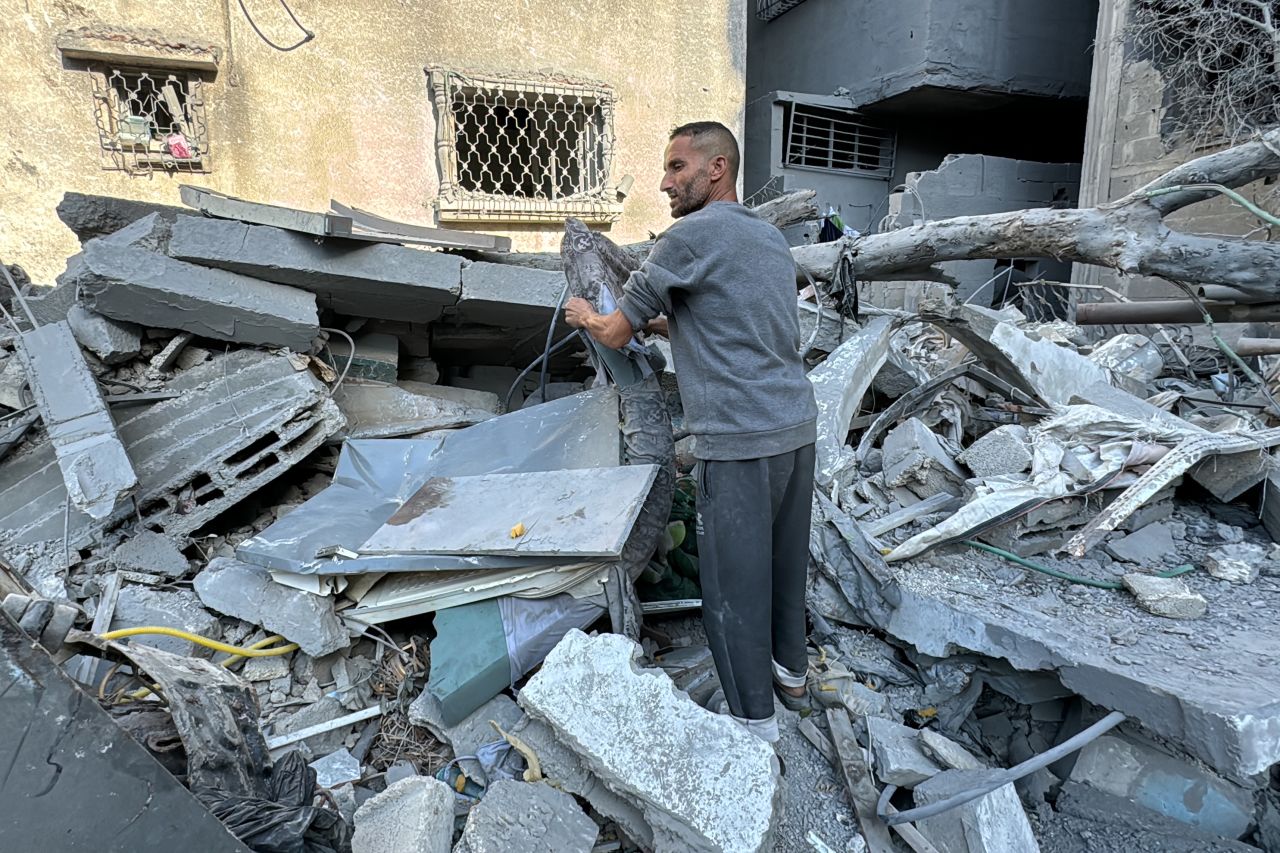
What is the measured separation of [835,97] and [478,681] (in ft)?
35.6

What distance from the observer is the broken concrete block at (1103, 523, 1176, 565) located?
9.90ft

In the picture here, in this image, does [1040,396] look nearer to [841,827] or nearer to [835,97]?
[841,827]

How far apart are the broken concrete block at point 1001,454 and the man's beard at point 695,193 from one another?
82.1 inches

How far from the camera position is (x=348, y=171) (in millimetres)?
6230

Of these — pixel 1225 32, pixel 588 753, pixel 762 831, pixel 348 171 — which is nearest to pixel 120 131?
pixel 348 171

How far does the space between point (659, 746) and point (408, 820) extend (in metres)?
0.73

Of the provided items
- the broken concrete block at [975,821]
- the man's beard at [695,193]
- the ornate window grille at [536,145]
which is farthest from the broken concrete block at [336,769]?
the ornate window grille at [536,145]

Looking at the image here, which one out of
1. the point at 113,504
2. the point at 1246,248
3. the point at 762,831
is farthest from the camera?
the point at 113,504

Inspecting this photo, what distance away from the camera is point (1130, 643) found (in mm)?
2434

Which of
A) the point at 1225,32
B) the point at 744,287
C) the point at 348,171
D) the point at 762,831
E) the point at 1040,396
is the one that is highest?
the point at 1225,32

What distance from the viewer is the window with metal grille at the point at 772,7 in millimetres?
11422

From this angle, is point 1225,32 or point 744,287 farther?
point 1225,32

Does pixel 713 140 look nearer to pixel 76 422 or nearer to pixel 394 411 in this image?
pixel 394 411

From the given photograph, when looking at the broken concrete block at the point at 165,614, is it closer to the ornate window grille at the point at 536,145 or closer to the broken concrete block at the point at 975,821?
the broken concrete block at the point at 975,821
